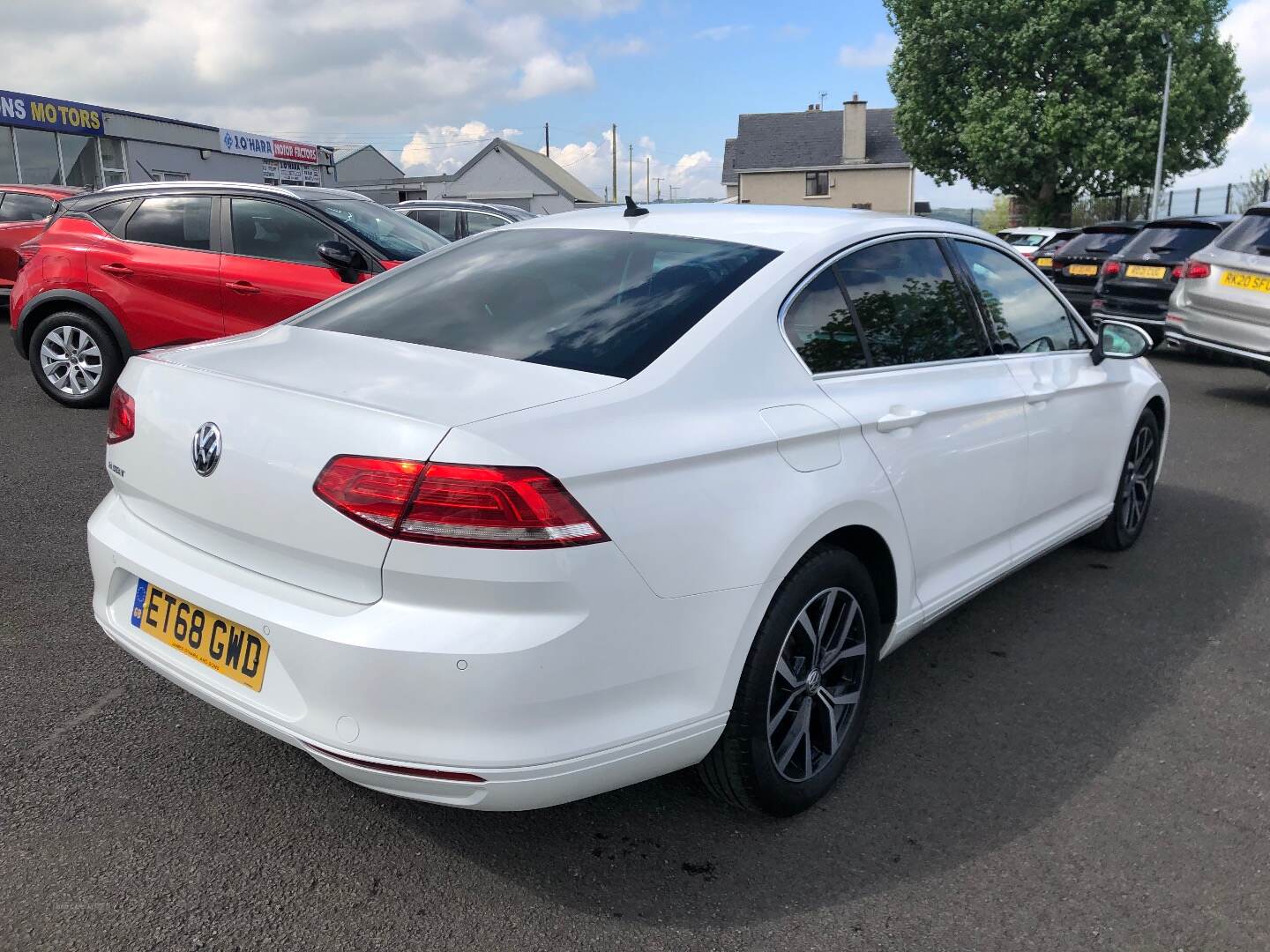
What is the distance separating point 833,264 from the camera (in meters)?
3.04

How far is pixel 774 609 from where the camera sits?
2535mm

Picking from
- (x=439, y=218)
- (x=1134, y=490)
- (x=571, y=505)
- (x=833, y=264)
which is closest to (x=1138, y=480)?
(x=1134, y=490)

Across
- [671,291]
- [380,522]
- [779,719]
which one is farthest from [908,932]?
[671,291]

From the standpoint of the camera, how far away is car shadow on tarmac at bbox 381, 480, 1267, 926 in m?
2.53

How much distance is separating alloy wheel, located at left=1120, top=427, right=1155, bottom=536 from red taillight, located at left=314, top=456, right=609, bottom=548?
3569 millimetres

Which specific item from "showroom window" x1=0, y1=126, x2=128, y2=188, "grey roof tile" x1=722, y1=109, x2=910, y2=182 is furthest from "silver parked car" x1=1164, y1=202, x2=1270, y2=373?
"grey roof tile" x1=722, y1=109, x2=910, y2=182

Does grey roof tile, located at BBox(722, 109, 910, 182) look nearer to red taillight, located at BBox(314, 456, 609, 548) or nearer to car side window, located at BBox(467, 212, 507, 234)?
car side window, located at BBox(467, 212, 507, 234)

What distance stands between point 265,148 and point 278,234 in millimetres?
32228

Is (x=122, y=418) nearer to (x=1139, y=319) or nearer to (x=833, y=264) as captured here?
(x=833, y=264)

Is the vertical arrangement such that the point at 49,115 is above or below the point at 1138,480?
above

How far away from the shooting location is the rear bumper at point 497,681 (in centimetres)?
211

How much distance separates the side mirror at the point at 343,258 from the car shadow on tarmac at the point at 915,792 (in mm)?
4660

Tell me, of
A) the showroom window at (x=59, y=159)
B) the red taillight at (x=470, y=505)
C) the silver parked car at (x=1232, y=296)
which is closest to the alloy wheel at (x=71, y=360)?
the red taillight at (x=470, y=505)

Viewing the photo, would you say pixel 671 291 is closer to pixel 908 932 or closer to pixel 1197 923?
pixel 908 932
